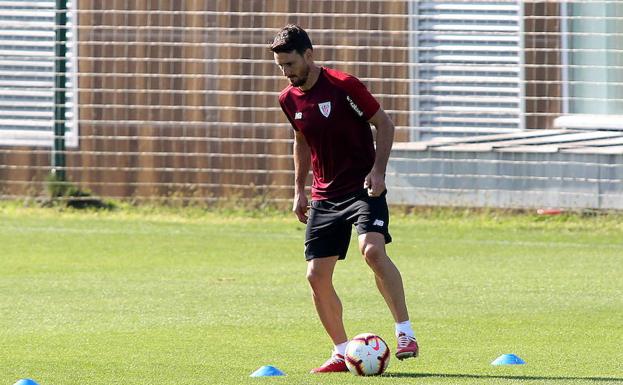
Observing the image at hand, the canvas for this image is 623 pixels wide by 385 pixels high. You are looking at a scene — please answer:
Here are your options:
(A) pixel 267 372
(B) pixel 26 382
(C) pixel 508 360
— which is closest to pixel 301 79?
(A) pixel 267 372

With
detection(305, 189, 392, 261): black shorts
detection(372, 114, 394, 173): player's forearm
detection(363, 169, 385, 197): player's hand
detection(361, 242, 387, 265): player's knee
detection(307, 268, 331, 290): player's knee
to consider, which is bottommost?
detection(307, 268, 331, 290): player's knee

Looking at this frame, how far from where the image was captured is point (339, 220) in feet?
25.4

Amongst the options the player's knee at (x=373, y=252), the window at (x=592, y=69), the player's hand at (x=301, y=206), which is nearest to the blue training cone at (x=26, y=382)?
the player's knee at (x=373, y=252)

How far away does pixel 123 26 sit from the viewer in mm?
17328

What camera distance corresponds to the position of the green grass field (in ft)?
25.1

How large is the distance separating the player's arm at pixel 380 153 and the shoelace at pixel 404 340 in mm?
679

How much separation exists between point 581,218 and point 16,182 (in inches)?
242

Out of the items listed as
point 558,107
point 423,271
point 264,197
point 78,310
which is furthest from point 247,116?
point 78,310

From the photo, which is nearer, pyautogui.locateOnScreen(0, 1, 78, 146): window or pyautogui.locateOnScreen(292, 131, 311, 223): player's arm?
pyautogui.locateOnScreen(292, 131, 311, 223): player's arm

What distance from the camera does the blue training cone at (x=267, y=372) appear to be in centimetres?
722

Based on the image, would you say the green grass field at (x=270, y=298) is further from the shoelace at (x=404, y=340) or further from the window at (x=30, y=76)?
the window at (x=30, y=76)

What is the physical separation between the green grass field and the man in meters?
0.34

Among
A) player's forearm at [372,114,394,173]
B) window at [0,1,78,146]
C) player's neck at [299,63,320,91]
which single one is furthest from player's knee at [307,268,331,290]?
window at [0,1,78,146]

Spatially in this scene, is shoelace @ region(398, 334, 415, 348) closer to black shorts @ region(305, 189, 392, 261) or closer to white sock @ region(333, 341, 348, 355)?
white sock @ region(333, 341, 348, 355)
